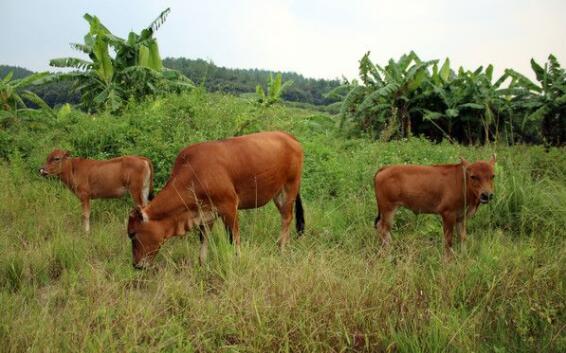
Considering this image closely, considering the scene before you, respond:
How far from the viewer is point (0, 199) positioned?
786cm

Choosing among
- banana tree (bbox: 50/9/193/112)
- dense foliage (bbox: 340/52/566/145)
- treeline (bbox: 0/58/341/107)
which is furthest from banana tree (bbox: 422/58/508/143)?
treeline (bbox: 0/58/341/107)

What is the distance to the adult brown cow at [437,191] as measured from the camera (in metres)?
5.71

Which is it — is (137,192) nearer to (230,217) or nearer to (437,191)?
(230,217)

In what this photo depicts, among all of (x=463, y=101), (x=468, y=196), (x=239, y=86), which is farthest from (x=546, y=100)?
(x=239, y=86)

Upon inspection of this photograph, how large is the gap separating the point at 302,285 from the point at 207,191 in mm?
1874

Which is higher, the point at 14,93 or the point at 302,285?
the point at 14,93

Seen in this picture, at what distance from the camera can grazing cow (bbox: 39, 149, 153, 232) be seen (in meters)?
7.41

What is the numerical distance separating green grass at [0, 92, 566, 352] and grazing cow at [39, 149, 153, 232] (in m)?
0.38

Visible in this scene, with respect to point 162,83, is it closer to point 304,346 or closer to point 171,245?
point 171,245

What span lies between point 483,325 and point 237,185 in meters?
3.02

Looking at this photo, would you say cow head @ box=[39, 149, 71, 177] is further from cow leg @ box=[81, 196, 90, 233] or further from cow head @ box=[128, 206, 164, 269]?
cow head @ box=[128, 206, 164, 269]

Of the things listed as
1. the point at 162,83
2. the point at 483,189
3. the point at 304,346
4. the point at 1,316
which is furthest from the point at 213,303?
the point at 162,83

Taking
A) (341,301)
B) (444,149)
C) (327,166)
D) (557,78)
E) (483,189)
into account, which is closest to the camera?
(341,301)

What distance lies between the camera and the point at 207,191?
17.8 ft
